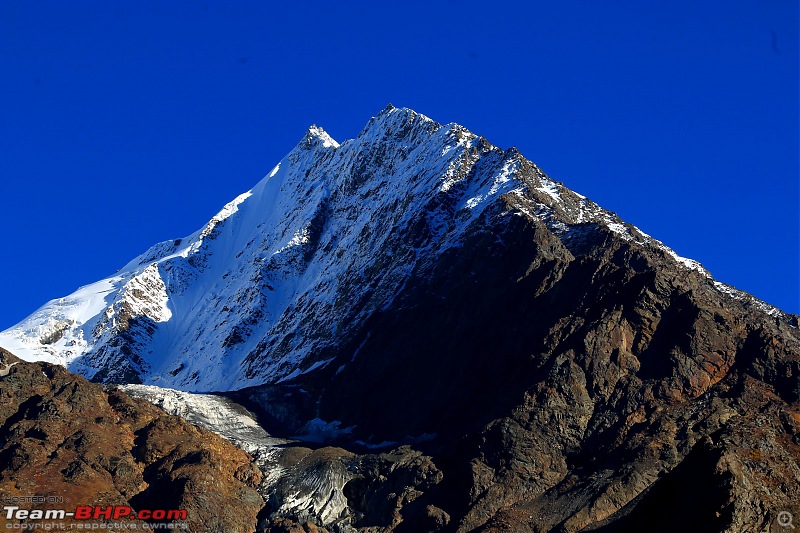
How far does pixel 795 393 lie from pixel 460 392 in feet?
161

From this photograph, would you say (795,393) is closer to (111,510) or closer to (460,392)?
(460,392)

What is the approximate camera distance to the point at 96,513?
145500mm

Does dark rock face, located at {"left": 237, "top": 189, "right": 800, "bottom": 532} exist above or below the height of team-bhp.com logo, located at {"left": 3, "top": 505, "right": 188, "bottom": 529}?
above

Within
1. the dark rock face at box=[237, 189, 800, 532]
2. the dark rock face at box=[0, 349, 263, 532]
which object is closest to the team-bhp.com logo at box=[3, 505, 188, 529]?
the dark rock face at box=[0, 349, 263, 532]

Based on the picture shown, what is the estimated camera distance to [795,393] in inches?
6206

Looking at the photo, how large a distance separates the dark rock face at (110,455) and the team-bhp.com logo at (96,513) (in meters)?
1.38

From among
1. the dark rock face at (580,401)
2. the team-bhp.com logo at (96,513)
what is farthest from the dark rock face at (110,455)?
the dark rock face at (580,401)

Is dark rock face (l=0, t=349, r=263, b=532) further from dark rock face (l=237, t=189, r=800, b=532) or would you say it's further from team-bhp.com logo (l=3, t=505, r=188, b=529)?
dark rock face (l=237, t=189, r=800, b=532)

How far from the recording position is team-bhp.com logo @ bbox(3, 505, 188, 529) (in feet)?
458

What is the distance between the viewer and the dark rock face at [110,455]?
5994 inches

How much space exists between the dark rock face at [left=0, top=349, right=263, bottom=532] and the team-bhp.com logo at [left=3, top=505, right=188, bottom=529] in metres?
1.38

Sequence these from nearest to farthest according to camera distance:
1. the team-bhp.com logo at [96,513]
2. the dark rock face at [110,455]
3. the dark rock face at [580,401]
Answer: the team-bhp.com logo at [96,513] → the dark rock face at [580,401] → the dark rock face at [110,455]

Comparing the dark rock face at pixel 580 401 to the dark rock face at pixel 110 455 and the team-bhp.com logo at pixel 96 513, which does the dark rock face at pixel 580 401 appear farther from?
the team-bhp.com logo at pixel 96 513

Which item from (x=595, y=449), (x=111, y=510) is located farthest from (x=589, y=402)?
(x=111, y=510)
